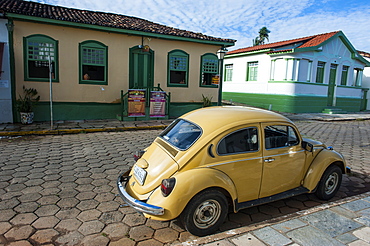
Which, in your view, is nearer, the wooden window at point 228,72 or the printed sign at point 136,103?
the printed sign at point 136,103

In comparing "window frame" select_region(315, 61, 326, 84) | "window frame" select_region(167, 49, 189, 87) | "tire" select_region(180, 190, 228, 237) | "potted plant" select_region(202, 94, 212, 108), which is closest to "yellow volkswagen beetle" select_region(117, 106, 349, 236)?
"tire" select_region(180, 190, 228, 237)

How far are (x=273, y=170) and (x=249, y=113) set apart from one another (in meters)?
0.89

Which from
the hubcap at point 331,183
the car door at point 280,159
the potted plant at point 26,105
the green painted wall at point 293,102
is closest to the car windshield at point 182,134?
the car door at point 280,159

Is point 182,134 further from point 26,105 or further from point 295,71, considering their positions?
point 295,71

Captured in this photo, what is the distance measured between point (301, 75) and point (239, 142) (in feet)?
54.2

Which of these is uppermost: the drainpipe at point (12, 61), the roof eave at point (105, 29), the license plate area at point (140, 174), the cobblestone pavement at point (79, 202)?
the roof eave at point (105, 29)

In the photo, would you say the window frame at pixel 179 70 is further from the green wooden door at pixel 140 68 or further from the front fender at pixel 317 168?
the front fender at pixel 317 168

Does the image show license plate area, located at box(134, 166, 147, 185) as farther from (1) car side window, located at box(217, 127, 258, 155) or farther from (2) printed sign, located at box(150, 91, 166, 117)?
(2) printed sign, located at box(150, 91, 166, 117)

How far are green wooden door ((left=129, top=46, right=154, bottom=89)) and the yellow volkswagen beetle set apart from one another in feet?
29.8

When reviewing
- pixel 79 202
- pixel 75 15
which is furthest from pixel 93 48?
pixel 79 202

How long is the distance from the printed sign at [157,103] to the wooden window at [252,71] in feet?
34.5

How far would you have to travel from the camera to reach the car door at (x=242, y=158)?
3.51 meters

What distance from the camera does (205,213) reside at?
11.0 feet

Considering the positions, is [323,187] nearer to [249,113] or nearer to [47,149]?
[249,113]
